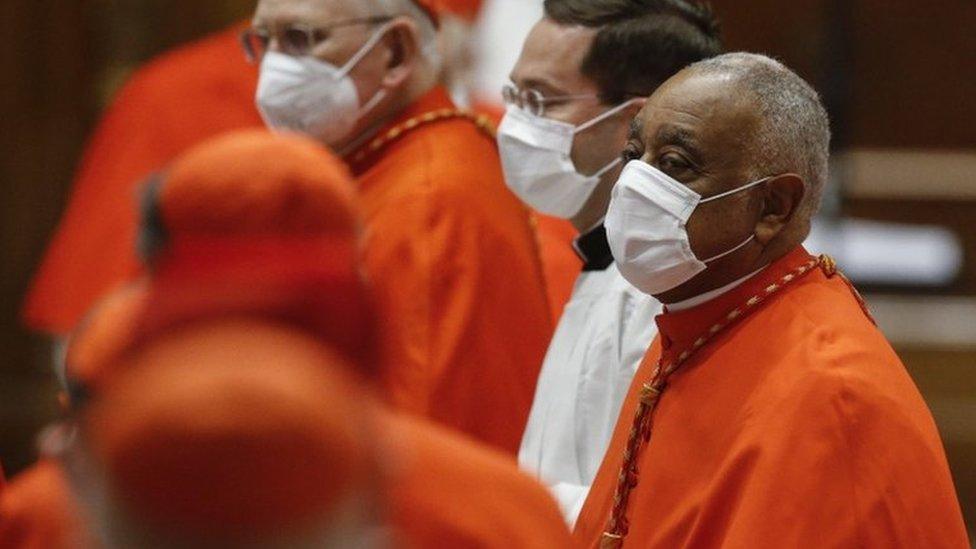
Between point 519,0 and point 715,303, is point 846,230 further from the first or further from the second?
point 715,303

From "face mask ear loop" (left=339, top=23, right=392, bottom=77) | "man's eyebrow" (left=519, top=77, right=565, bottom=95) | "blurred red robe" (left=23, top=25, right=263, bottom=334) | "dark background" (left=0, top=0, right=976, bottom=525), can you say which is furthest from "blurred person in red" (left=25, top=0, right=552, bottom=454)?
"dark background" (left=0, top=0, right=976, bottom=525)

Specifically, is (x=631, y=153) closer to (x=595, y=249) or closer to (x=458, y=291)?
(x=595, y=249)

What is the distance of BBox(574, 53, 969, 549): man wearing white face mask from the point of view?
8.53ft

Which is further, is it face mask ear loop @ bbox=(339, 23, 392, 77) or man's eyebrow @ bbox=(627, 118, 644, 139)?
face mask ear loop @ bbox=(339, 23, 392, 77)

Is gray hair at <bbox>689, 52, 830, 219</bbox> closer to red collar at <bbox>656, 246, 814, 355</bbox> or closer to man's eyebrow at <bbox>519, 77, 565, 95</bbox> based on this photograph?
red collar at <bbox>656, 246, 814, 355</bbox>

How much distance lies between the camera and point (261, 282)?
127 centimetres

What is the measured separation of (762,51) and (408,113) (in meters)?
3.01

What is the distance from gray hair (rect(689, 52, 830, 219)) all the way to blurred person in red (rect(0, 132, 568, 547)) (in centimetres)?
135

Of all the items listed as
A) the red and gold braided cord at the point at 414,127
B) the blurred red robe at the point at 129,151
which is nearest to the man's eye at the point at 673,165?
the red and gold braided cord at the point at 414,127

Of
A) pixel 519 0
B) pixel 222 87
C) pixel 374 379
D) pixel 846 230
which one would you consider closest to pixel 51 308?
pixel 222 87

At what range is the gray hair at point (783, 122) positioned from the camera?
111 inches

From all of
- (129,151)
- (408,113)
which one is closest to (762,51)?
(129,151)

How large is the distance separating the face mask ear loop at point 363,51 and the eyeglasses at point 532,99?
0.52m

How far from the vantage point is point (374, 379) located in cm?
132
